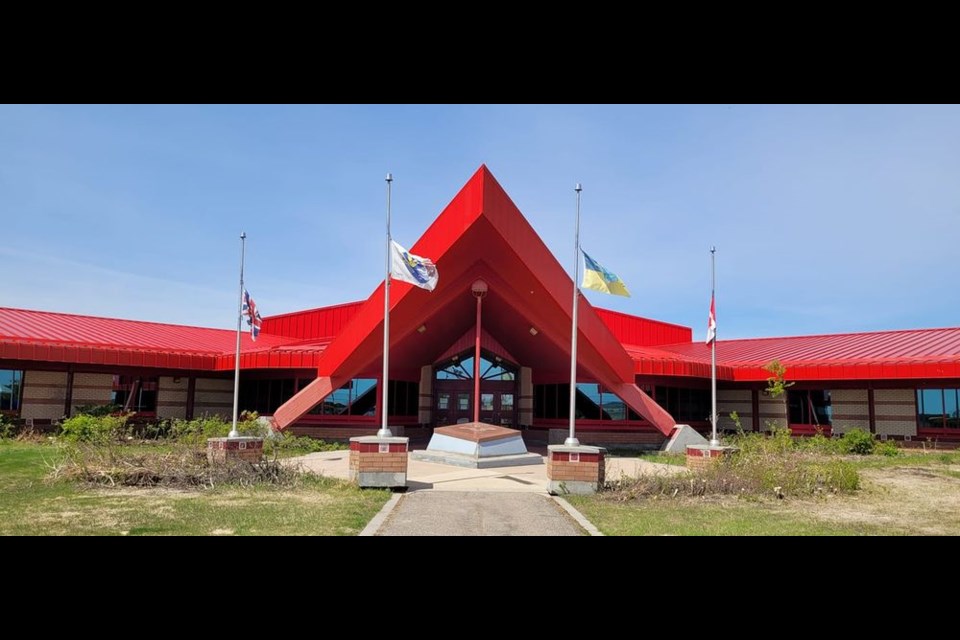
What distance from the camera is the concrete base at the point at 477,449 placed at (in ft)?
60.2

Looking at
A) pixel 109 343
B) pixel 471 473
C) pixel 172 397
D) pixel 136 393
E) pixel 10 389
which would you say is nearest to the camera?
pixel 471 473

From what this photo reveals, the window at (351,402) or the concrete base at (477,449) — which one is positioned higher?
the window at (351,402)

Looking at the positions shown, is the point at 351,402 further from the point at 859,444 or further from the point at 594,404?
the point at 859,444

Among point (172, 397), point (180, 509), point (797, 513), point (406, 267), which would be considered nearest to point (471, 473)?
point (406, 267)

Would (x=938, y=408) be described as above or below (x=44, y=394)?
above

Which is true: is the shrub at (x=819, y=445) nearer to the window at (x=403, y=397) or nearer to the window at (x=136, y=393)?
the window at (x=403, y=397)

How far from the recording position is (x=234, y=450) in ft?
47.5

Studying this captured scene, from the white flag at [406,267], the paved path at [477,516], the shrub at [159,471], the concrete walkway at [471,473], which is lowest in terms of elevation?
the concrete walkway at [471,473]

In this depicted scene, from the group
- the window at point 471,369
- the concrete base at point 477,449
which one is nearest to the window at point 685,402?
the window at point 471,369

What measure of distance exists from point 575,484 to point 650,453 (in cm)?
1020

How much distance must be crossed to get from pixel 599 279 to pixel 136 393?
20.9 m

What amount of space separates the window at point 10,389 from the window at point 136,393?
128 inches
